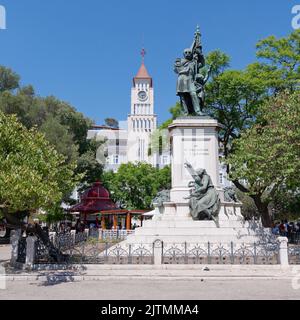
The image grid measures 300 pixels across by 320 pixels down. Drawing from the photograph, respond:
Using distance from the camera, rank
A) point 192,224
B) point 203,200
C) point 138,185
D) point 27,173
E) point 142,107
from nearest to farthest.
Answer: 1. point 27,173
2. point 192,224
3. point 203,200
4. point 138,185
5. point 142,107

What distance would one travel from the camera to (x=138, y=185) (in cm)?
4753

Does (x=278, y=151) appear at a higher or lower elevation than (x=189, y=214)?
higher

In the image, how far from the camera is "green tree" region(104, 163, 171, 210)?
46969 millimetres

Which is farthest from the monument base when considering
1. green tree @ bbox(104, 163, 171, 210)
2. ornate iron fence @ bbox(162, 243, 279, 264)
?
green tree @ bbox(104, 163, 171, 210)

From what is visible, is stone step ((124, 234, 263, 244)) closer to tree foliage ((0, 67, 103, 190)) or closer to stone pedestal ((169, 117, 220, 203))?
stone pedestal ((169, 117, 220, 203))

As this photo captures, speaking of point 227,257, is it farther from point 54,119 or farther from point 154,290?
point 54,119

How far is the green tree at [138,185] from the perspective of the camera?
4697cm

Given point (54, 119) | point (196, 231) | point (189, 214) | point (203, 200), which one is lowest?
point (196, 231)

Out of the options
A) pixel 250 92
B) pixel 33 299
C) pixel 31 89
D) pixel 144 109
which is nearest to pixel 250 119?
pixel 250 92

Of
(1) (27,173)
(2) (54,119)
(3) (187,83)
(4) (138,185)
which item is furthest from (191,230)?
(4) (138,185)

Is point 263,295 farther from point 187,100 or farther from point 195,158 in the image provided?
point 187,100

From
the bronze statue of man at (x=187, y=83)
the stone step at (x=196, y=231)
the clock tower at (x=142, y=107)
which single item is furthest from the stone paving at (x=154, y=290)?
the clock tower at (x=142, y=107)

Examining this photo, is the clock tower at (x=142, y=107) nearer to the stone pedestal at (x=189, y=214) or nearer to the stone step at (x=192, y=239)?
the stone pedestal at (x=189, y=214)

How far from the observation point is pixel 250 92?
2978cm
